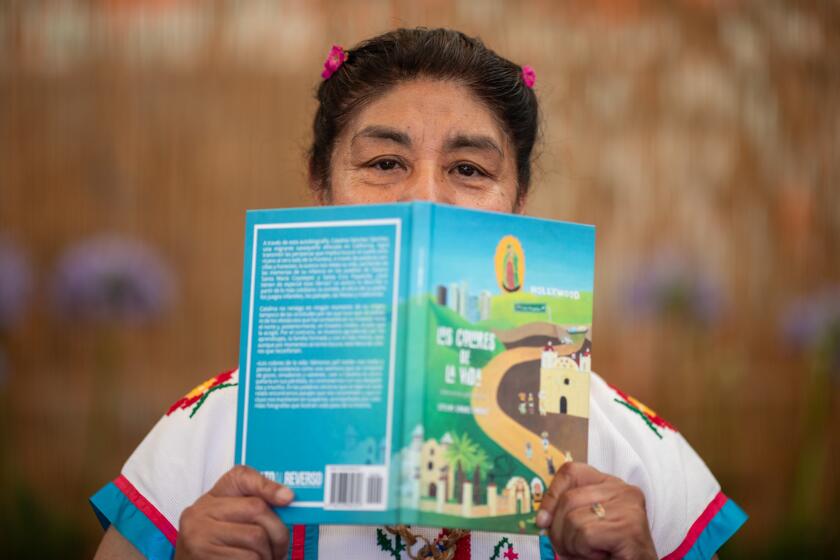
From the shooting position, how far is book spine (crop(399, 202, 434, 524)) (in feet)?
3.94

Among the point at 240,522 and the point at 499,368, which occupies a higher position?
the point at 499,368

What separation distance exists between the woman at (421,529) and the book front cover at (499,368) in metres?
0.13

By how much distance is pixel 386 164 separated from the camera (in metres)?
1.70

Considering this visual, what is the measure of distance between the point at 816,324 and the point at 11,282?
8.48 feet

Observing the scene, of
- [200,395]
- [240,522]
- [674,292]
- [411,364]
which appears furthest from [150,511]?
[674,292]

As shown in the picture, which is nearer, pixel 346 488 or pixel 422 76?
pixel 346 488

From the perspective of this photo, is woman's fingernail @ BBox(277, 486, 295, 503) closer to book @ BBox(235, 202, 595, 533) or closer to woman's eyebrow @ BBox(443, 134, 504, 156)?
book @ BBox(235, 202, 595, 533)

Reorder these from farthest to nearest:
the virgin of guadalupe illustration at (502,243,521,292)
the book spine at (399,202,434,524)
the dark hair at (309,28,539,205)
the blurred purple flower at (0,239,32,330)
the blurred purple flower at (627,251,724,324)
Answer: the blurred purple flower at (627,251,724,324), the blurred purple flower at (0,239,32,330), the dark hair at (309,28,539,205), the virgin of guadalupe illustration at (502,243,521,292), the book spine at (399,202,434,524)

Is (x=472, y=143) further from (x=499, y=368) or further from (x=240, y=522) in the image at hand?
(x=240, y=522)

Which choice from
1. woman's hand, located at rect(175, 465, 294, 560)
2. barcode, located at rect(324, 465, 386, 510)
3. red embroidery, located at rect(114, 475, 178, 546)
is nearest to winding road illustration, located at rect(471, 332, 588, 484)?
barcode, located at rect(324, 465, 386, 510)

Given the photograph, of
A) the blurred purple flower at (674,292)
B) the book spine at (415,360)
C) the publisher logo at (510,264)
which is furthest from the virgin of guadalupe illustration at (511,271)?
the blurred purple flower at (674,292)

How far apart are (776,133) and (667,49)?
18.0 inches

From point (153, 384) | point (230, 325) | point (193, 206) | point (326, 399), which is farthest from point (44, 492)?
point (326, 399)

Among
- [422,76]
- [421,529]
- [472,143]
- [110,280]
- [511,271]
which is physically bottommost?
[421,529]
